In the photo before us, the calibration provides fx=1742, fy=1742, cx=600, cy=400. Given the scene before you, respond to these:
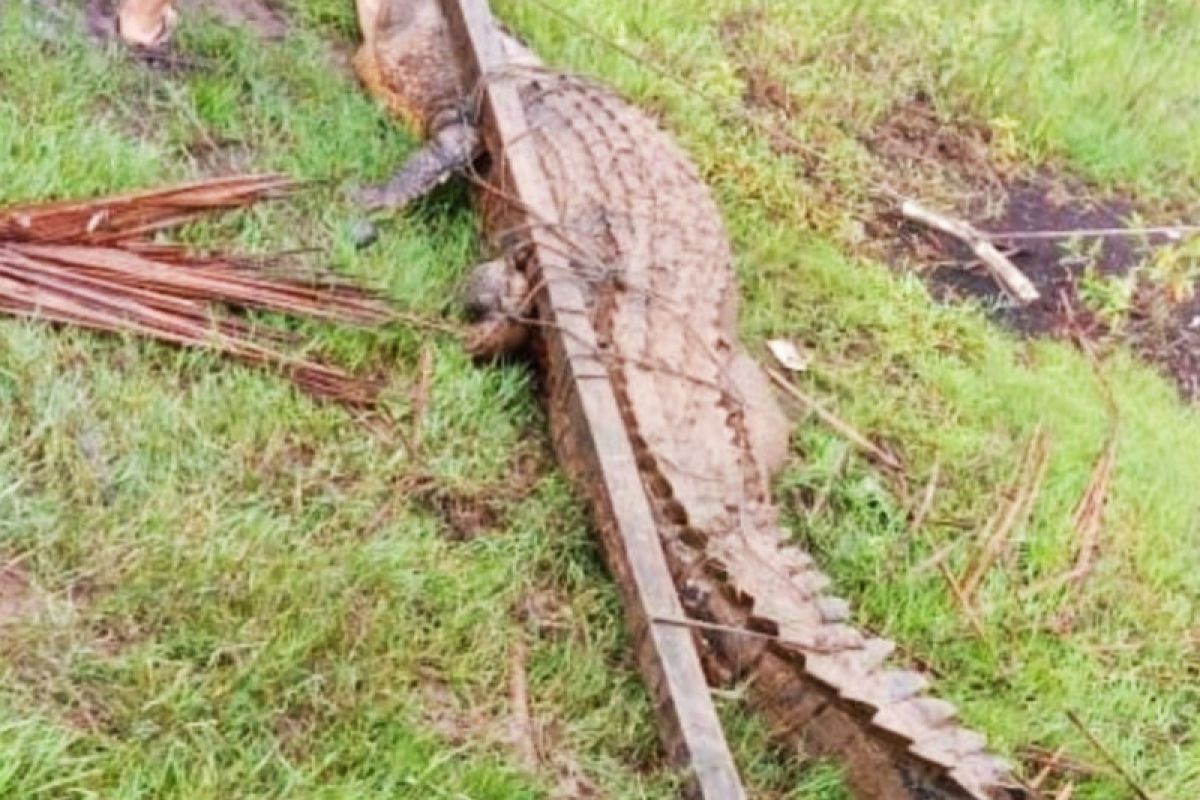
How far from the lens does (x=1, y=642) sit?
8.38 feet

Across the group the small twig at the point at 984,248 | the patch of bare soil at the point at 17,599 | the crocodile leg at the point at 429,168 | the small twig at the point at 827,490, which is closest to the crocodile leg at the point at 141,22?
the crocodile leg at the point at 429,168

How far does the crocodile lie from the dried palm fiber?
13.2 inches

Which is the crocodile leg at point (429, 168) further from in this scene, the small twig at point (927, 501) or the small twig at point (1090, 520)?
the small twig at point (1090, 520)

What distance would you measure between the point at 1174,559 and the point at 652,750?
1.43 m

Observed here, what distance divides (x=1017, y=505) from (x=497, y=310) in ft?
3.85

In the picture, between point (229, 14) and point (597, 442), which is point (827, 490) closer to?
point (597, 442)

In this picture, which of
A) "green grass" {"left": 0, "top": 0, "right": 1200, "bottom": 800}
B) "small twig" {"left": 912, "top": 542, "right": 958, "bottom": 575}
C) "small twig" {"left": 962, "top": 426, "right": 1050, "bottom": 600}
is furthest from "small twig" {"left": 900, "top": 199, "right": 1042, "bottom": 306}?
"small twig" {"left": 912, "top": 542, "right": 958, "bottom": 575}

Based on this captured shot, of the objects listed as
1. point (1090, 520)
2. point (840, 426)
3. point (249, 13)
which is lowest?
point (1090, 520)

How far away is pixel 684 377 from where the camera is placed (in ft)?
11.3

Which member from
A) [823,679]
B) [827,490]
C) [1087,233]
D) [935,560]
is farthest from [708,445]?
[1087,233]

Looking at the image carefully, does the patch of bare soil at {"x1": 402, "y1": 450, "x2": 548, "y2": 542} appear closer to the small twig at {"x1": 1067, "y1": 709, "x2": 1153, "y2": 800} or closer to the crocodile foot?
the crocodile foot

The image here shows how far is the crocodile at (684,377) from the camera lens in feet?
9.14

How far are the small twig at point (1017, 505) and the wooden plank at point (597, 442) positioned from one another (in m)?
0.78

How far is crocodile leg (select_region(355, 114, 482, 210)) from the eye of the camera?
154 inches
